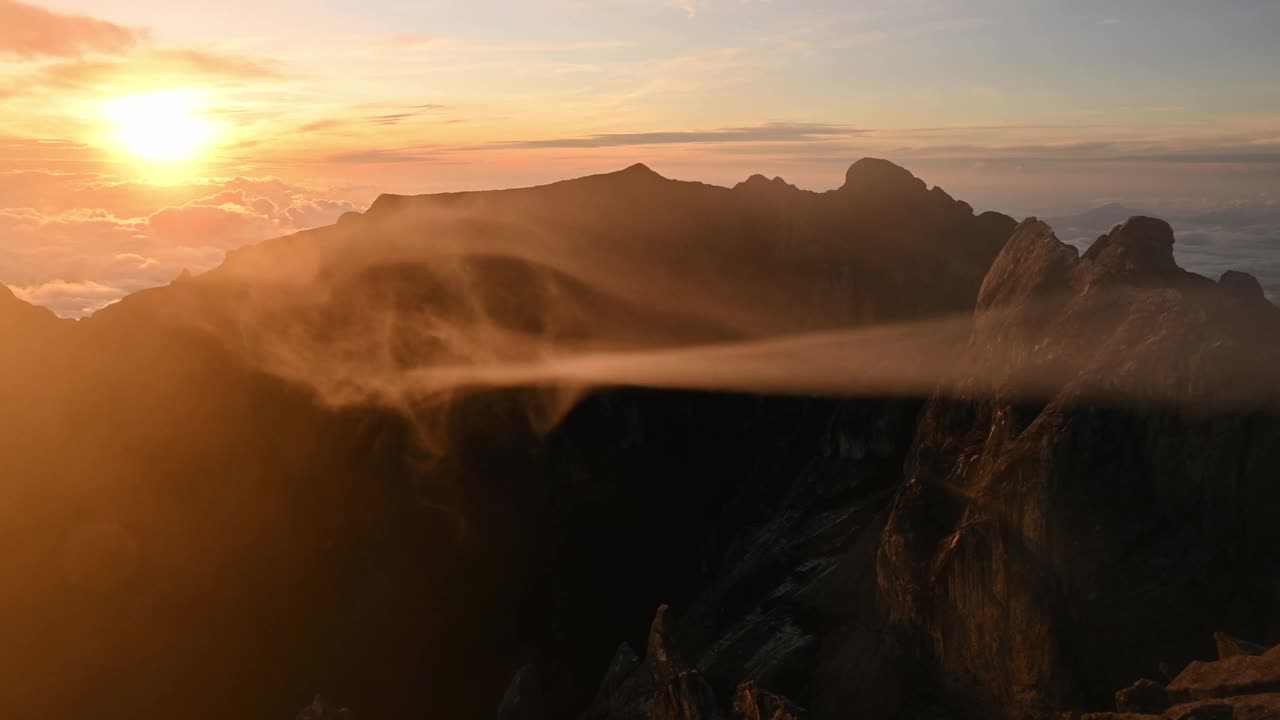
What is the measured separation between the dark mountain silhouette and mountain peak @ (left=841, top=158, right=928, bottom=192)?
0.91 metres

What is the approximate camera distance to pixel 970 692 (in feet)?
188

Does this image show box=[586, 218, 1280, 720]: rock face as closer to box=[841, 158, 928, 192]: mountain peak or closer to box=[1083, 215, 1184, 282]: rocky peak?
box=[1083, 215, 1184, 282]: rocky peak

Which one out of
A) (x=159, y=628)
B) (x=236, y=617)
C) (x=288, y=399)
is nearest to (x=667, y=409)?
(x=288, y=399)

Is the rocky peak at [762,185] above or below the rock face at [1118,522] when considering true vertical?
above

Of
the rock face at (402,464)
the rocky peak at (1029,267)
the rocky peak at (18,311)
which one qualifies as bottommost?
the rock face at (402,464)

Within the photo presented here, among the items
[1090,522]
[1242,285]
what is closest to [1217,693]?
[1090,522]

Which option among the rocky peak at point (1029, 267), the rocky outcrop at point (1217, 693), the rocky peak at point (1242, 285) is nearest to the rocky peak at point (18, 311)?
the rocky peak at point (1029, 267)

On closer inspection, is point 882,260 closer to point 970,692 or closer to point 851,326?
point 851,326

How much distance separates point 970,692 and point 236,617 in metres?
99.8

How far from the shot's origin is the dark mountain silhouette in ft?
290

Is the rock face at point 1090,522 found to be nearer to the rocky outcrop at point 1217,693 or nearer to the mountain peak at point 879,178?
the rocky outcrop at point 1217,693

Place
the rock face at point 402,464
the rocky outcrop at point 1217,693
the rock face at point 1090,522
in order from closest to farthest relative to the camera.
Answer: the rocky outcrop at point 1217,693
the rock face at point 1090,522
the rock face at point 402,464

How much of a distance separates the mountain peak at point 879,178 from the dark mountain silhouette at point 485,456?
35.8 inches

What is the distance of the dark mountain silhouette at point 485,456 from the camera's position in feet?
290
